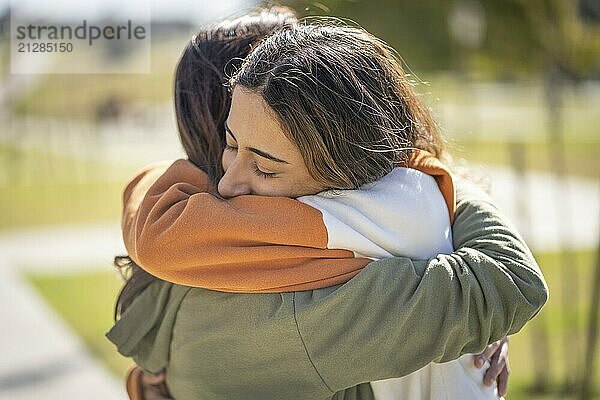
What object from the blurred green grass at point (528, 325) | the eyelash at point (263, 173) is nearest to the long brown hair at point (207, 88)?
the eyelash at point (263, 173)

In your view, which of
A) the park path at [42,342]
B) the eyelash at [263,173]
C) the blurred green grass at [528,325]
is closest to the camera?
the eyelash at [263,173]

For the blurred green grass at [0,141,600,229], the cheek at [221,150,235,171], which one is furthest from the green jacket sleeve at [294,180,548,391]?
the blurred green grass at [0,141,600,229]

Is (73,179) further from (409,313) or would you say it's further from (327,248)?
(409,313)

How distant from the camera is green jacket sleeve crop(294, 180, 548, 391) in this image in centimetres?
170

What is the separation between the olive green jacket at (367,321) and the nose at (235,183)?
0.19 metres

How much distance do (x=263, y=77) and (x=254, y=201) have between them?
22cm

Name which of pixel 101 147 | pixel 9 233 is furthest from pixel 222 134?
pixel 101 147

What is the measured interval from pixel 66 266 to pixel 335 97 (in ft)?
25.7

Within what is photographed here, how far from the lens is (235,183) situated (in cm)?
183

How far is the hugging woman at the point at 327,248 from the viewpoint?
1.72m

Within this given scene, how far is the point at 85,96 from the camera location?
2622 centimetres

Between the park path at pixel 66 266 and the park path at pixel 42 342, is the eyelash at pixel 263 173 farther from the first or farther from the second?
the park path at pixel 42 342

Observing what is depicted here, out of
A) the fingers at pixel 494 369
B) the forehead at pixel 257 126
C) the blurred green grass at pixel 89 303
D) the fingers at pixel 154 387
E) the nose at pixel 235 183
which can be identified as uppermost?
the forehead at pixel 257 126

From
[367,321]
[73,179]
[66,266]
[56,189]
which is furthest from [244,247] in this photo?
[73,179]
